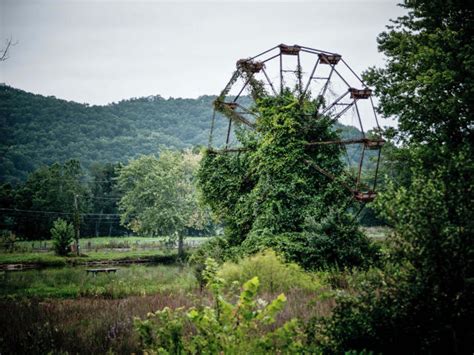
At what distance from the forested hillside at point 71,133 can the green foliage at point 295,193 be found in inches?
2661

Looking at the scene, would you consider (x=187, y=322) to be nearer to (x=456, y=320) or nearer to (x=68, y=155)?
(x=456, y=320)

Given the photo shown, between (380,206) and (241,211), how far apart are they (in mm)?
13550

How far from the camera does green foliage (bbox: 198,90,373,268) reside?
15.4 meters

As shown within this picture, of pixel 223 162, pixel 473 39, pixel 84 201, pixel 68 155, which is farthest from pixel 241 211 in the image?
pixel 68 155

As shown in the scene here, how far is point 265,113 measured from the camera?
58.4 ft

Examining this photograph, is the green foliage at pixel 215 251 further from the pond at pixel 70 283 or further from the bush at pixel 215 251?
the pond at pixel 70 283

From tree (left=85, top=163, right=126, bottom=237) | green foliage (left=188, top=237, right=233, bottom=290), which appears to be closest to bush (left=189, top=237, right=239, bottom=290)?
green foliage (left=188, top=237, right=233, bottom=290)

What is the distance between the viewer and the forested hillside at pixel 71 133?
89.2 m

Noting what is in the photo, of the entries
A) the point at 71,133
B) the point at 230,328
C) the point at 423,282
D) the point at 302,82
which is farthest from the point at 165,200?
the point at 71,133

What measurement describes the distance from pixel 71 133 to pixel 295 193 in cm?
10325

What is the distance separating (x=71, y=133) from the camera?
344ft

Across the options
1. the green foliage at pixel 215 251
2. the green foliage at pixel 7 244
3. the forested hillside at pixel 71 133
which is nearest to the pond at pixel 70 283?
the green foliage at pixel 215 251

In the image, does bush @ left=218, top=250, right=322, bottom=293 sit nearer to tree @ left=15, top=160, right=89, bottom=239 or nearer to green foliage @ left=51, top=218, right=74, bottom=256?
green foliage @ left=51, top=218, right=74, bottom=256

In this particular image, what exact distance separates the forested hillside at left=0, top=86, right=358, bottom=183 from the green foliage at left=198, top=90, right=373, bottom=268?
67.6 metres
